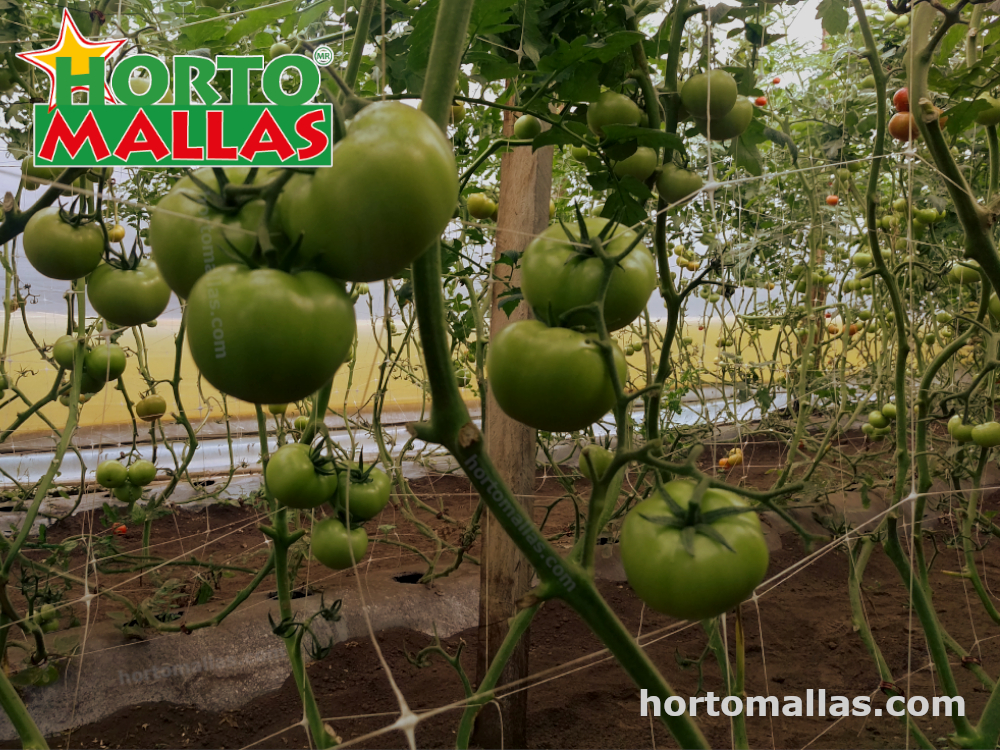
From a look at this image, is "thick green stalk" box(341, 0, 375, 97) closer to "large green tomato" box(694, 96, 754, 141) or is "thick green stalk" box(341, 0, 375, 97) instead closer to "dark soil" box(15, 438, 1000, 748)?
"large green tomato" box(694, 96, 754, 141)

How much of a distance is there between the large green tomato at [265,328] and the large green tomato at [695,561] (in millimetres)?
216

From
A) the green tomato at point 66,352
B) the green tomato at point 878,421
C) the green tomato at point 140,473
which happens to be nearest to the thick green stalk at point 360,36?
the green tomato at point 66,352

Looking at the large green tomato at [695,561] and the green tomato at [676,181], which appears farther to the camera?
the green tomato at [676,181]

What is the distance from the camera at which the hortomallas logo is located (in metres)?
0.37

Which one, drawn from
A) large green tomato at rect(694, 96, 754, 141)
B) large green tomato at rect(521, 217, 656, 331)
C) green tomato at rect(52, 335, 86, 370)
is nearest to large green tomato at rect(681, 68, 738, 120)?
large green tomato at rect(694, 96, 754, 141)

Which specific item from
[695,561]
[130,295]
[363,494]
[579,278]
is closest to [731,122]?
[579,278]

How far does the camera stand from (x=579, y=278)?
42cm

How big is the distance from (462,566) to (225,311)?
2.04m

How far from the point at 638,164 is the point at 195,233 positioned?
367 mm

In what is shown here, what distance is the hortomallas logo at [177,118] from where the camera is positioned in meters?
0.37

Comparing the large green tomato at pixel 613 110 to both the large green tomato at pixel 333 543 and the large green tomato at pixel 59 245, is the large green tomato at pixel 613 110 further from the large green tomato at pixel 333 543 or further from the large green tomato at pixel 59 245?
the large green tomato at pixel 333 543

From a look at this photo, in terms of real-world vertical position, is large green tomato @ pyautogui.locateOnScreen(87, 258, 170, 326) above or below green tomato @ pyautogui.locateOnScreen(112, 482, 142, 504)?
above

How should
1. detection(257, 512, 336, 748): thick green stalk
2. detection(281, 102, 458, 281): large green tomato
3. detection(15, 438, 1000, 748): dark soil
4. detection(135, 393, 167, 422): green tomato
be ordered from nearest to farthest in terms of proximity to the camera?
detection(281, 102, 458, 281): large green tomato
detection(257, 512, 336, 748): thick green stalk
detection(15, 438, 1000, 748): dark soil
detection(135, 393, 167, 422): green tomato

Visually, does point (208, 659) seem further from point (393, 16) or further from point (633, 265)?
point (633, 265)
